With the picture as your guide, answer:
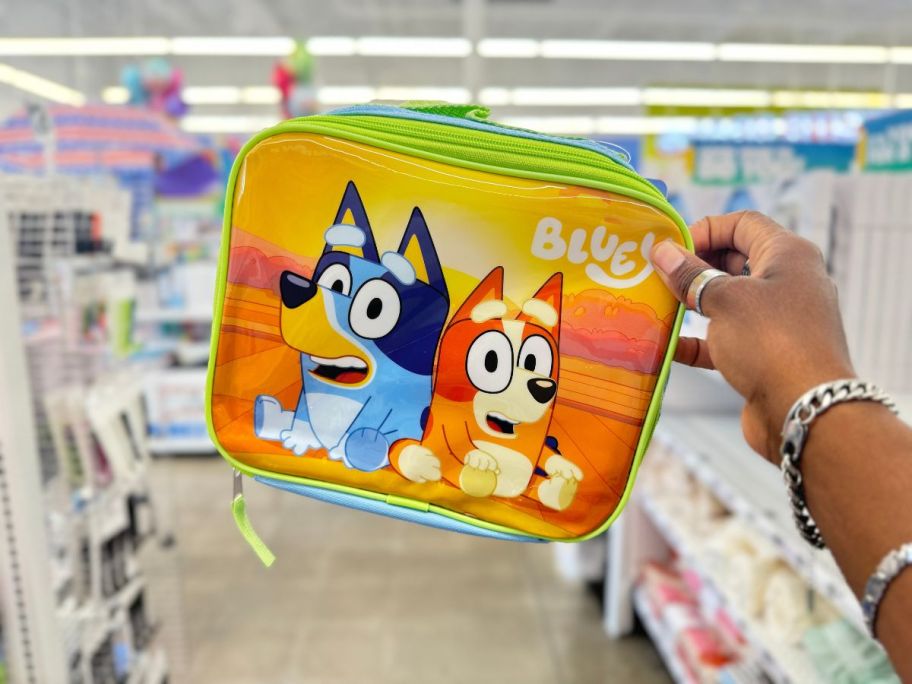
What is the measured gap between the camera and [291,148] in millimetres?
616

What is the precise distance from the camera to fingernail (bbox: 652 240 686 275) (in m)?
0.54

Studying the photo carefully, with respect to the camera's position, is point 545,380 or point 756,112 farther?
point 756,112

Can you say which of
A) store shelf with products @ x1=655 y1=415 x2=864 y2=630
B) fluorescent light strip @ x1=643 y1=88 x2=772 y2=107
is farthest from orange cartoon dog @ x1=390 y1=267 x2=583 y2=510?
fluorescent light strip @ x1=643 y1=88 x2=772 y2=107

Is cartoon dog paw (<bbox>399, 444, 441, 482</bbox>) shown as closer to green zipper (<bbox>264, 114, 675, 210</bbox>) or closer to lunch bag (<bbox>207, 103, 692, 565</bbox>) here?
lunch bag (<bbox>207, 103, 692, 565</bbox>)

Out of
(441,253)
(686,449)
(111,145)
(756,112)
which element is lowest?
(686,449)

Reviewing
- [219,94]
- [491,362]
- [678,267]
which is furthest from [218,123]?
[678,267]

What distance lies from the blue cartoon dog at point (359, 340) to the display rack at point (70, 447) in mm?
793

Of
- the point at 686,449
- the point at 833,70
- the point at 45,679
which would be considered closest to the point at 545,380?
the point at 45,679

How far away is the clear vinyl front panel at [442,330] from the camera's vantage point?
1.96 ft

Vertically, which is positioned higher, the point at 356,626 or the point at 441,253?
the point at 441,253

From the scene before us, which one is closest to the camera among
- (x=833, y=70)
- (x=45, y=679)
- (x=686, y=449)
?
(x=45, y=679)

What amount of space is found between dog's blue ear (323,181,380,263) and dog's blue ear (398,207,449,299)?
1.1 inches

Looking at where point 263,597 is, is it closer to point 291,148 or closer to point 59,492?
point 59,492

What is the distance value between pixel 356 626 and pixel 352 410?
2.22 metres
